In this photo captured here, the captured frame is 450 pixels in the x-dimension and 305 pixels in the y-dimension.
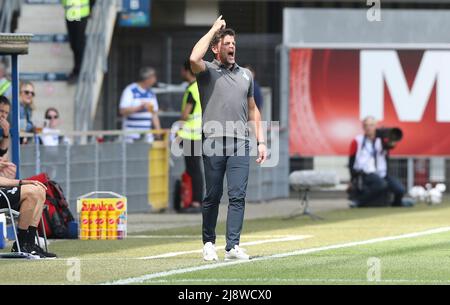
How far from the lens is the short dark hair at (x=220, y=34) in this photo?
1366cm

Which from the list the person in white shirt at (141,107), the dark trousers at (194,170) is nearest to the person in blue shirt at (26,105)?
the dark trousers at (194,170)

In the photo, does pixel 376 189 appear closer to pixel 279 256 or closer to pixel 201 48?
pixel 279 256

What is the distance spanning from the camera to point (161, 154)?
23344 millimetres

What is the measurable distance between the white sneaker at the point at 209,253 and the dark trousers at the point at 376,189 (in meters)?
10.9

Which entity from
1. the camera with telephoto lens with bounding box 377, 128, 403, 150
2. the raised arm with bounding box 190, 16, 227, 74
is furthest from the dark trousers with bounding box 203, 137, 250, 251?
the camera with telephoto lens with bounding box 377, 128, 403, 150

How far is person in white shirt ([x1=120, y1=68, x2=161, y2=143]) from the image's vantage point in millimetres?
23484

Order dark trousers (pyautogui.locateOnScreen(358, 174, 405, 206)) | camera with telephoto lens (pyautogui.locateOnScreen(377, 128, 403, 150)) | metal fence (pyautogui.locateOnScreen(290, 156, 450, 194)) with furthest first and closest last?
1. metal fence (pyautogui.locateOnScreen(290, 156, 450, 194))
2. camera with telephoto lens (pyautogui.locateOnScreen(377, 128, 403, 150))
3. dark trousers (pyautogui.locateOnScreen(358, 174, 405, 206))

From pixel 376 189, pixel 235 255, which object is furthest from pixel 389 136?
pixel 235 255

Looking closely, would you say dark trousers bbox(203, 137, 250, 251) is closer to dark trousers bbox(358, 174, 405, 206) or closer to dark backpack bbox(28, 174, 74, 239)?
dark backpack bbox(28, 174, 74, 239)

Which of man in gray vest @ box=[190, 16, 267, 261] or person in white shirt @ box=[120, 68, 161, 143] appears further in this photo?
person in white shirt @ box=[120, 68, 161, 143]

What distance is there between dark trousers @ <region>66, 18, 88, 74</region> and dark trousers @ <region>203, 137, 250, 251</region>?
12.0 metres
